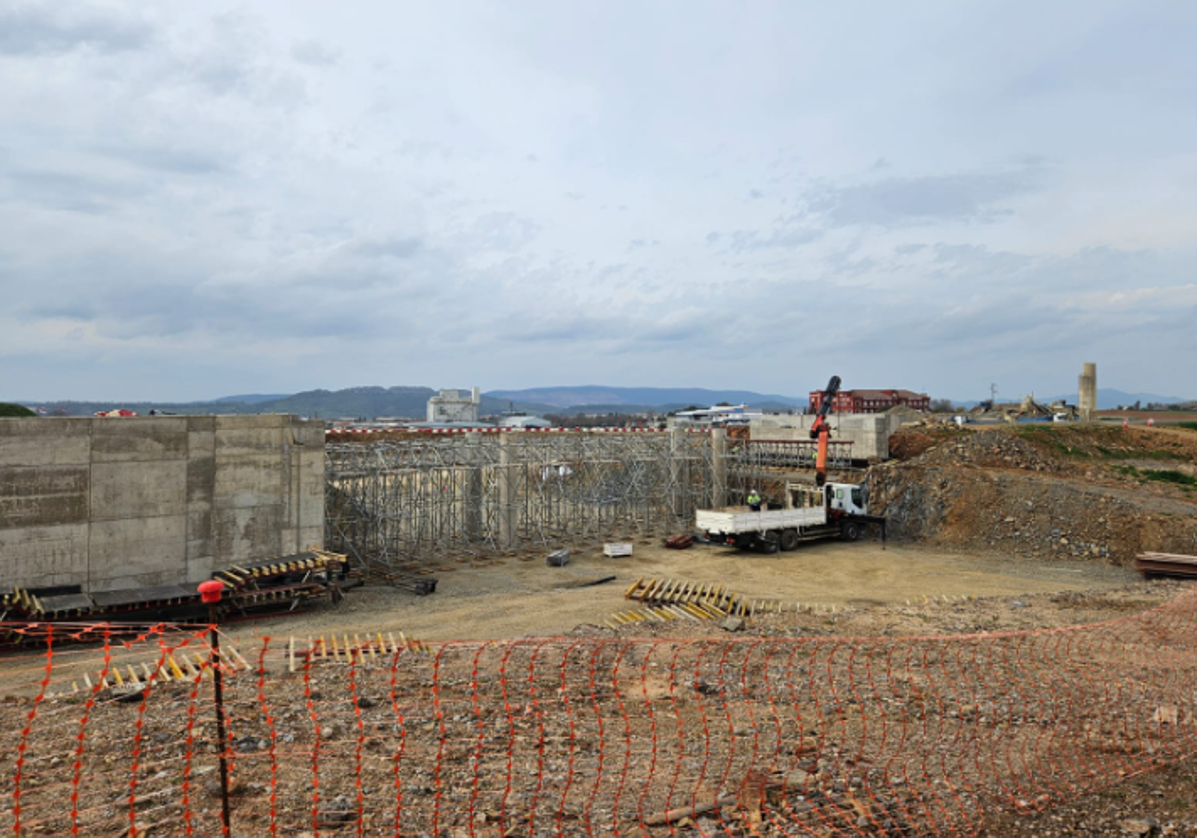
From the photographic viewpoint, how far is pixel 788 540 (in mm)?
25281

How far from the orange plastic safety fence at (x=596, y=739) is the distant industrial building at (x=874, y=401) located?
5540cm

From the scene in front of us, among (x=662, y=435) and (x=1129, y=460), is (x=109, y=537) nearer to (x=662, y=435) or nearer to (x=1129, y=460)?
(x=662, y=435)

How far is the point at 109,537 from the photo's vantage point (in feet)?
52.9

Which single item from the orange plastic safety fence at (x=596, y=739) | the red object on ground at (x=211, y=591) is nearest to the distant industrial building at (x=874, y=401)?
the orange plastic safety fence at (x=596, y=739)

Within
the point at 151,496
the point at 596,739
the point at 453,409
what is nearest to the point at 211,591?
the point at 596,739

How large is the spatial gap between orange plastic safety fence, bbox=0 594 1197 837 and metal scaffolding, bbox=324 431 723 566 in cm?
943

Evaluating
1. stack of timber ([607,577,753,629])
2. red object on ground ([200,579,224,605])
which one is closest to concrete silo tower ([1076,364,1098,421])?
stack of timber ([607,577,753,629])

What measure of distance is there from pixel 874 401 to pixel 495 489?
206 ft

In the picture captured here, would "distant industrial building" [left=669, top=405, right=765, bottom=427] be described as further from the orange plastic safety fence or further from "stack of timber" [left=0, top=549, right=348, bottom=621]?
the orange plastic safety fence

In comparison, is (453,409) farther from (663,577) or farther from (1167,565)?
(1167,565)

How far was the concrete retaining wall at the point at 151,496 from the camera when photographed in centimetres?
1529

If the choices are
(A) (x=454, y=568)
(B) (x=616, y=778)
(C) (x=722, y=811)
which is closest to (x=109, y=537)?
(A) (x=454, y=568)

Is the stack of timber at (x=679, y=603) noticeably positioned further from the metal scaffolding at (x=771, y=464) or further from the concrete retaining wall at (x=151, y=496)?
the metal scaffolding at (x=771, y=464)

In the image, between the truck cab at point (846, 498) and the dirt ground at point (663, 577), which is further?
the truck cab at point (846, 498)
